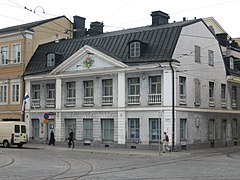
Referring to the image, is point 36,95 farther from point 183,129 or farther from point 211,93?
point 211,93

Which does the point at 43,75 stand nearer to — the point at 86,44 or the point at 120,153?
the point at 86,44

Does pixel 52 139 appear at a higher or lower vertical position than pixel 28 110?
lower

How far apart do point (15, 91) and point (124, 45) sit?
13.7 m

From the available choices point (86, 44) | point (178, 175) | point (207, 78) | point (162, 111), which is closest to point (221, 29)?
point (207, 78)

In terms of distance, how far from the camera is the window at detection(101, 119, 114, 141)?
35719 mm

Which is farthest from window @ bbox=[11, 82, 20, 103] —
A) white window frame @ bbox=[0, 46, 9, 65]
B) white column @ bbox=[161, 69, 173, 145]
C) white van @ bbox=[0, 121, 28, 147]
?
white column @ bbox=[161, 69, 173, 145]

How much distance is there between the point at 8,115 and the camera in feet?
145

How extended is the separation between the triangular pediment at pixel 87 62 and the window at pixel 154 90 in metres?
2.59

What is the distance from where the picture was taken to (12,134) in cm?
3656

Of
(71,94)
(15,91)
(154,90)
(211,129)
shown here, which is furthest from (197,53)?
(15,91)

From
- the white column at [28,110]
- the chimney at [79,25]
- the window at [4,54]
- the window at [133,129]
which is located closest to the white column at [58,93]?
the white column at [28,110]

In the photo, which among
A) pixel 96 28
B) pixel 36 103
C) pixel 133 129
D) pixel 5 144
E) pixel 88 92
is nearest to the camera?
A: pixel 133 129

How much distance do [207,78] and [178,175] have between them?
22761 millimetres

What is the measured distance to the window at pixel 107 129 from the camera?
3572cm
